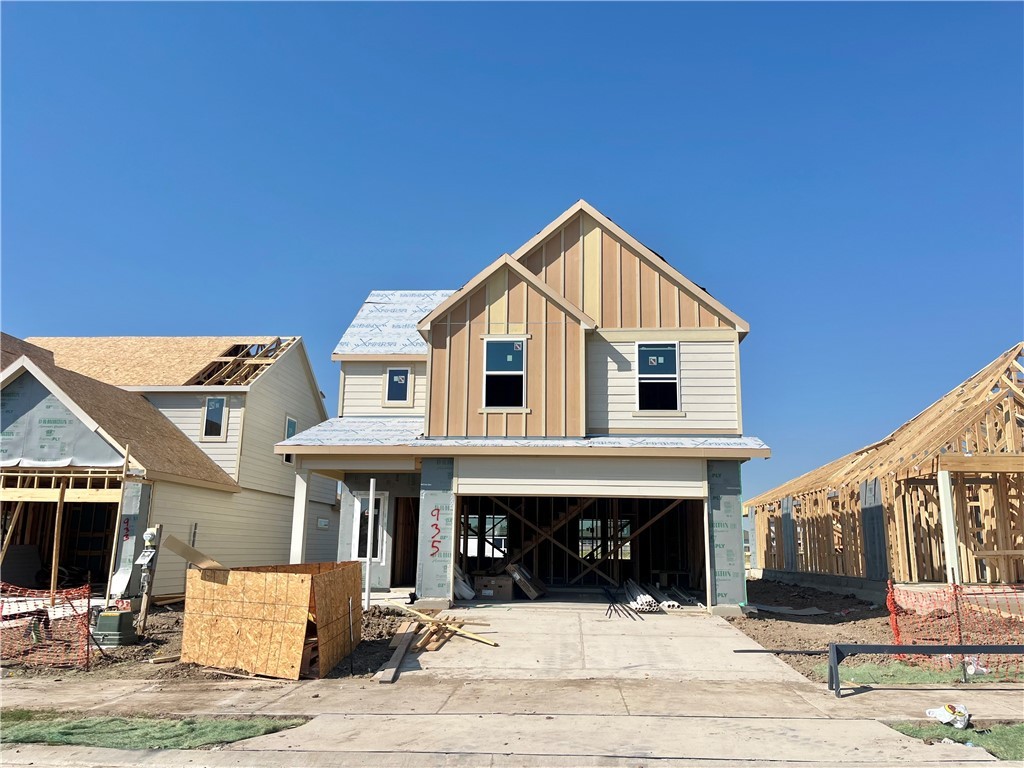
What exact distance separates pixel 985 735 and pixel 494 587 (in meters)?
11.6

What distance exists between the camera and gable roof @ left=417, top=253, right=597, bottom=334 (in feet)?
55.6

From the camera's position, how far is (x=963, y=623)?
1311 cm

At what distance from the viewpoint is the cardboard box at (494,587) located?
17641 millimetres

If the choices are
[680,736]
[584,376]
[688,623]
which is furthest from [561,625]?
[680,736]

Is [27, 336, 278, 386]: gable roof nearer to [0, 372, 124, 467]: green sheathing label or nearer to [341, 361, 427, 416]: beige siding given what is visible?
[0, 372, 124, 467]: green sheathing label

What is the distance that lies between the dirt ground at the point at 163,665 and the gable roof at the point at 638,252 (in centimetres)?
913

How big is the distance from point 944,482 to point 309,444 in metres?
14.2

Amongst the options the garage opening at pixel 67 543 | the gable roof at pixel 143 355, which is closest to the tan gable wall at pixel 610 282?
the gable roof at pixel 143 355

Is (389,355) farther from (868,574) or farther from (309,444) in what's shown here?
(868,574)

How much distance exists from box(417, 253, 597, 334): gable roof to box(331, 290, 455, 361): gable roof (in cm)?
391

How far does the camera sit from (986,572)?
18.0m

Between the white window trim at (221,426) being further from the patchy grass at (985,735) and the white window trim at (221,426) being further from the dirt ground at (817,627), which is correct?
the patchy grass at (985,735)

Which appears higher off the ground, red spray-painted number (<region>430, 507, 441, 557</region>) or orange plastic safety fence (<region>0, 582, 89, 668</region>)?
red spray-painted number (<region>430, 507, 441, 557</region>)

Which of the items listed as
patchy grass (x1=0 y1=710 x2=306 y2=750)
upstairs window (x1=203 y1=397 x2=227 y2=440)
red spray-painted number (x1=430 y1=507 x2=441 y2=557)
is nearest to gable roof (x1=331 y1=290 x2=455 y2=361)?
upstairs window (x1=203 y1=397 x2=227 y2=440)
